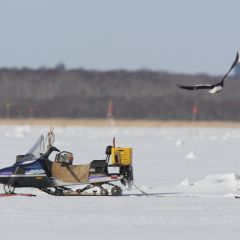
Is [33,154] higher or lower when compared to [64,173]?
higher

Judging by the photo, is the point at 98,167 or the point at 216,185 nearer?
the point at 98,167

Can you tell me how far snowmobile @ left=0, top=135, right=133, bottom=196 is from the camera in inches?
659

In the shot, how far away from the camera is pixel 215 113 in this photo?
4072 inches

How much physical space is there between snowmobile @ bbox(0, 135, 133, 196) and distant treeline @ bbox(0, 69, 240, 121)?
8270 cm

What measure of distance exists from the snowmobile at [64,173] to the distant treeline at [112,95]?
8270 cm

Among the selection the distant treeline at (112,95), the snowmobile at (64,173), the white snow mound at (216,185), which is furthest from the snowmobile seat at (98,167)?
the distant treeline at (112,95)

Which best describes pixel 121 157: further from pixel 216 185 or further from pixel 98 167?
pixel 216 185

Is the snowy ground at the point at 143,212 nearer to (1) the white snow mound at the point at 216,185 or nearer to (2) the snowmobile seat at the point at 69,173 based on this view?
(1) the white snow mound at the point at 216,185

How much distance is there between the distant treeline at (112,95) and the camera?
104812mm

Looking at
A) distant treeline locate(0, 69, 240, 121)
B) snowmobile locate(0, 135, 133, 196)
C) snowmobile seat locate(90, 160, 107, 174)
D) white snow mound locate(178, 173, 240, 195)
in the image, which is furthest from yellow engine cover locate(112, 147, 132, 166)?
distant treeline locate(0, 69, 240, 121)

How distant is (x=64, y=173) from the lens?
17.0 m

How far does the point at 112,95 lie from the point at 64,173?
97740mm

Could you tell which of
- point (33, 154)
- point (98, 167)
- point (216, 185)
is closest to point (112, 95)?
point (216, 185)

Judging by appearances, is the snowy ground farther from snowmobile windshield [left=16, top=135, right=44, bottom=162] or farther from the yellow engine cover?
snowmobile windshield [left=16, top=135, right=44, bottom=162]
